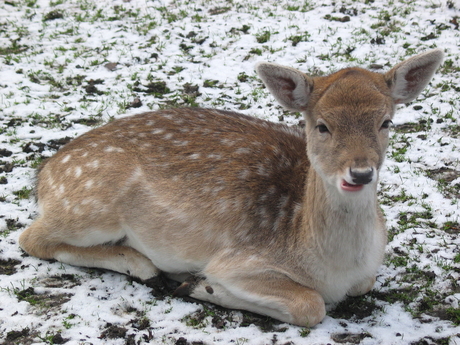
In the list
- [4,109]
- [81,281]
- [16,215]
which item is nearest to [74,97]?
[4,109]

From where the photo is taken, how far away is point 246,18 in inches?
388

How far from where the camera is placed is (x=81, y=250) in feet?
15.7

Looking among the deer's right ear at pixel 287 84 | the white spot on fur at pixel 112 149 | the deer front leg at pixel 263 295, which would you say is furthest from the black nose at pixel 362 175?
the white spot on fur at pixel 112 149

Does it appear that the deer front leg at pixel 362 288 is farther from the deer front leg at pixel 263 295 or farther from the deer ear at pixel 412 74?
the deer ear at pixel 412 74

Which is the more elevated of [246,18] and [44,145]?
[246,18]

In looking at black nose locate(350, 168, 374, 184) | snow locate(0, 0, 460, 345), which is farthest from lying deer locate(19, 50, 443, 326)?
snow locate(0, 0, 460, 345)

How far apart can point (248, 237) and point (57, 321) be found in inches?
60.2

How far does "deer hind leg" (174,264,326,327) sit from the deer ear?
1551 millimetres

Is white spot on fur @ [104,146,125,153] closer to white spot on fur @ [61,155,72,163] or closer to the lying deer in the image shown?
the lying deer

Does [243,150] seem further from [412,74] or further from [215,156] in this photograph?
[412,74]

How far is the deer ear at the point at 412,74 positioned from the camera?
12.4ft

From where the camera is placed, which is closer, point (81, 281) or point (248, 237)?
point (248, 237)

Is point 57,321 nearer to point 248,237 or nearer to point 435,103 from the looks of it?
point 248,237

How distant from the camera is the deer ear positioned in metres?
3.77
